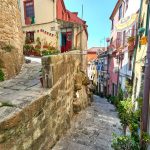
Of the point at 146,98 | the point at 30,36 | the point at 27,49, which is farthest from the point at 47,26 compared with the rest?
the point at 146,98

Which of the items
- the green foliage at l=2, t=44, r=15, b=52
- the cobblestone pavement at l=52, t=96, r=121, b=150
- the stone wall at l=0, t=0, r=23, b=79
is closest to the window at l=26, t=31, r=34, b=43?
the stone wall at l=0, t=0, r=23, b=79

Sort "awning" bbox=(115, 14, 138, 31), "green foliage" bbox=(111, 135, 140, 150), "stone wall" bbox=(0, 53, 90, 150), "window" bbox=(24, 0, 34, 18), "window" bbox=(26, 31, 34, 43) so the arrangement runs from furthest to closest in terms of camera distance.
Answer: "window" bbox=(24, 0, 34, 18) < "window" bbox=(26, 31, 34, 43) < "awning" bbox=(115, 14, 138, 31) < "green foliage" bbox=(111, 135, 140, 150) < "stone wall" bbox=(0, 53, 90, 150)

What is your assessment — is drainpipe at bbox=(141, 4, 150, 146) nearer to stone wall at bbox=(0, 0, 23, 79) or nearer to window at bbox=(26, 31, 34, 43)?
stone wall at bbox=(0, 0, 23, 79)

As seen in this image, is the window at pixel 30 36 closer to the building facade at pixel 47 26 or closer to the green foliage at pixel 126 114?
the building facade at pixel 47 26

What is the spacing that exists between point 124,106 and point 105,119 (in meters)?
3.15

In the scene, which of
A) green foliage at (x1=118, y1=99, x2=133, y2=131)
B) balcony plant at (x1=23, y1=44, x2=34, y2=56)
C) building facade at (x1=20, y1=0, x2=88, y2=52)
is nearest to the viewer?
green foliage at (x1=118, y1=99, x2=133, y2=131)

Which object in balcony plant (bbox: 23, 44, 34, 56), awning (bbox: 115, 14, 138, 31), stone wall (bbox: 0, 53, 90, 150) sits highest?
awning (bbox: 115, 14, 138, 31)

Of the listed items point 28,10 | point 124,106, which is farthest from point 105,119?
point 28,10

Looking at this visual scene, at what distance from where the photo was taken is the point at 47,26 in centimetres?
1758

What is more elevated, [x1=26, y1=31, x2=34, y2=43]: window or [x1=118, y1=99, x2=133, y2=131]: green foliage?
[x1=26, y1=31, x2=34, y2=43]: window

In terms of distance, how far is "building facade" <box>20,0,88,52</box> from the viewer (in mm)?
16938

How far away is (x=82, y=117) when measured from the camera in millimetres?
10094

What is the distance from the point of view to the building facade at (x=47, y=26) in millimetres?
16938

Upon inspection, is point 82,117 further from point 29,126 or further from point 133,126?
point 29,126
